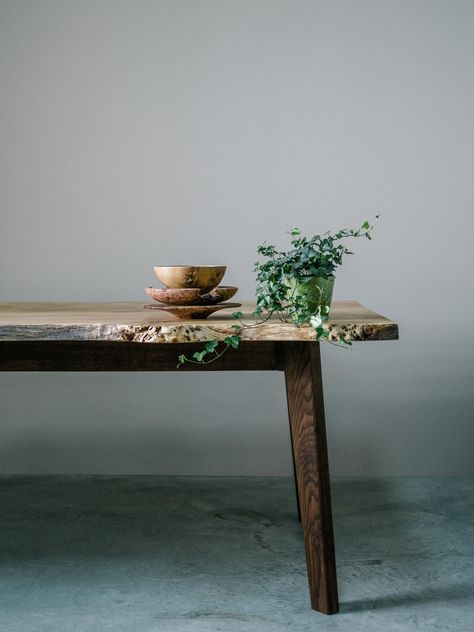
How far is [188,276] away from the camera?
1.82 m

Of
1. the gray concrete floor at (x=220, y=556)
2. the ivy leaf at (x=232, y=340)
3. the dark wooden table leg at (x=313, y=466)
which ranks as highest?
the ivy leaf at (x=232, y=340)

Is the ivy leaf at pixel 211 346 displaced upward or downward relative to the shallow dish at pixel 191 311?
downward

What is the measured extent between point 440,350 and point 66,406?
149 cm

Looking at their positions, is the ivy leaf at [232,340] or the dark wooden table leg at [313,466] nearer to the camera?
the ivy leaf at [232,340]

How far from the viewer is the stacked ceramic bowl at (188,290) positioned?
1.76 m

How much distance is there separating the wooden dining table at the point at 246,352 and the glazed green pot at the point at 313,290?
2.4 inches

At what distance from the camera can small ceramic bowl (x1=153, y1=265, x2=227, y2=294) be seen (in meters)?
1.82

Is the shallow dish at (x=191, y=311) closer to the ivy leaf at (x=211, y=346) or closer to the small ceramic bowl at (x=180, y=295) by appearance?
the small ceramic bowl at (x=180, y=295)

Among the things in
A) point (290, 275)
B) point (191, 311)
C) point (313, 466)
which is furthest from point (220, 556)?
point (290, 275)

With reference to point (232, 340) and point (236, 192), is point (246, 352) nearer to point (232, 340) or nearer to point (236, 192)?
point (232, 340)

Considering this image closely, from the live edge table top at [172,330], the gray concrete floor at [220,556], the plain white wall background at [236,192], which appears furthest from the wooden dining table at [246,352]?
the plain white wall background at [236,192]

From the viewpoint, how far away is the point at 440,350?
2.98m

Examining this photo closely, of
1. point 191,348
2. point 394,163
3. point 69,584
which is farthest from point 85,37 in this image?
point 69,584

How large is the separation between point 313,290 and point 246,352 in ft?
0.76
